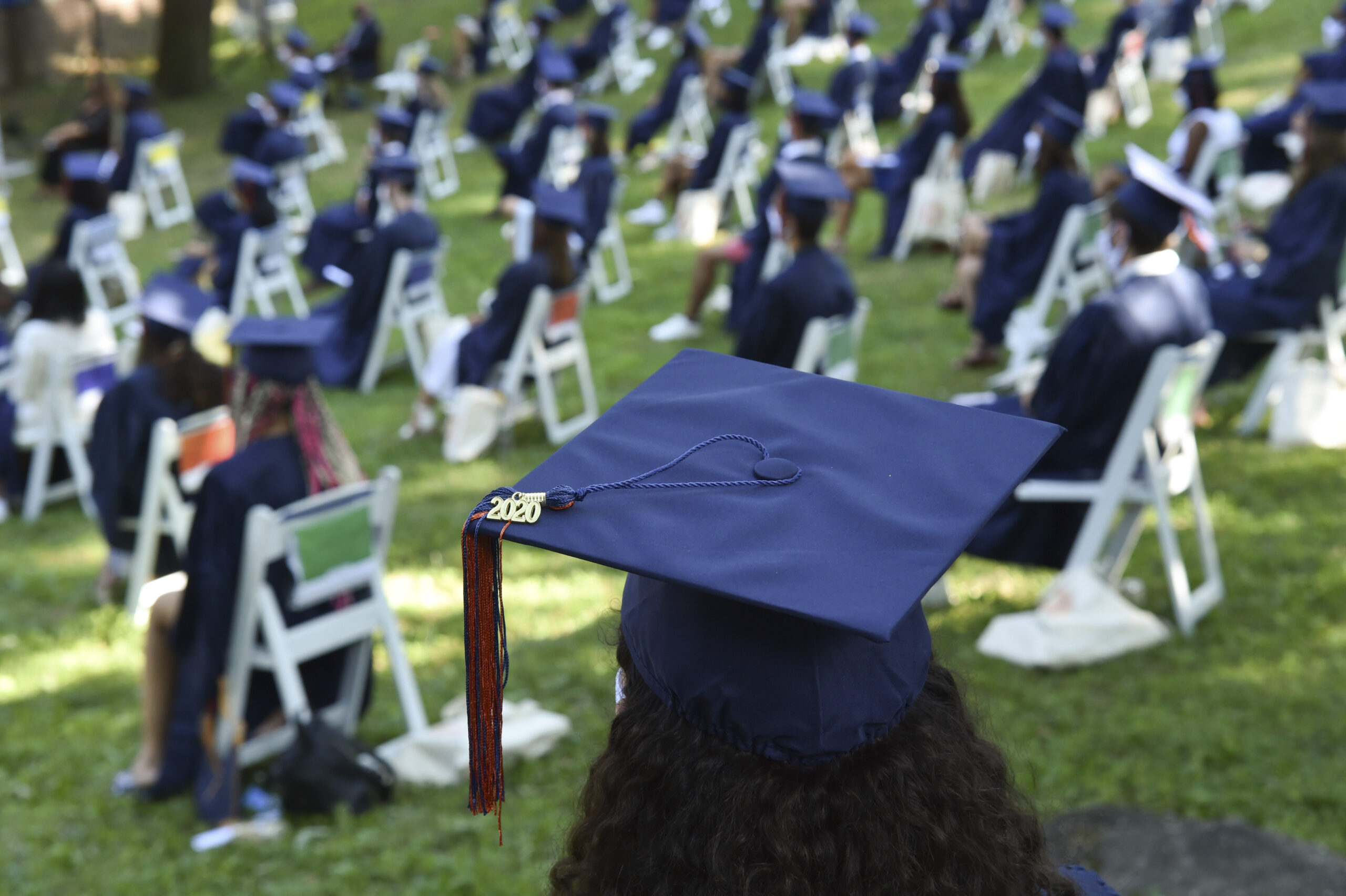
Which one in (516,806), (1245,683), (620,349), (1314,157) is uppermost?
(1314,157)

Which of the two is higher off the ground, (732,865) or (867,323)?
(732,865)

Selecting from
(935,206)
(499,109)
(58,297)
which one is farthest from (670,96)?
(58,297)

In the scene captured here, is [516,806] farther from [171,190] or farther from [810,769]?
[171,190]

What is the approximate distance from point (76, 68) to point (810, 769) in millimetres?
20904

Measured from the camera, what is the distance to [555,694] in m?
3.88

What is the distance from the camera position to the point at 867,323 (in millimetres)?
7766

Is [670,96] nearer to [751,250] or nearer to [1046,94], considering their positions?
[1046,94]

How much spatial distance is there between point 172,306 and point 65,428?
2.04 m

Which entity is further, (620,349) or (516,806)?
(620,349)

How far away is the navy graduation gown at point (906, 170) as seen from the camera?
9047mm

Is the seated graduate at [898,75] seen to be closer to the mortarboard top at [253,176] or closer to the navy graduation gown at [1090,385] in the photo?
the mortarboard top at [253,176]

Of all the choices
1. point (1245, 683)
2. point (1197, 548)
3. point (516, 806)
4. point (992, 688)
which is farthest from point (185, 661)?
point (1197, 548)

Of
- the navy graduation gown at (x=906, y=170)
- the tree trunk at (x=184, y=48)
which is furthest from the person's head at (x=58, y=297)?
the tree trunk at (x=184, y=48)

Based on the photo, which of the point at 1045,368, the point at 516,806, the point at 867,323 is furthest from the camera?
the point at 867,323
